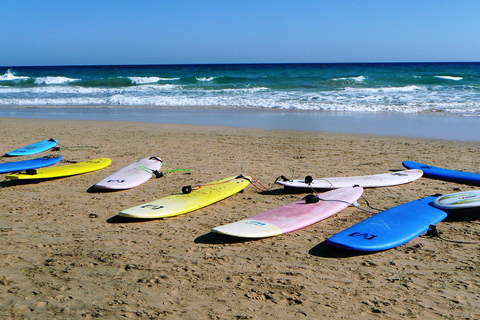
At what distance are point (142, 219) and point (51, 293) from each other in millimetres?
1298

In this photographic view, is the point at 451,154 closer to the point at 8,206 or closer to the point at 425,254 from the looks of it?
the point at 425,254

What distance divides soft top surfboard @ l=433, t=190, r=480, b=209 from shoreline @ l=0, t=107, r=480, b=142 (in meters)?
4.15

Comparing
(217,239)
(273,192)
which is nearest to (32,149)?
(273,192)

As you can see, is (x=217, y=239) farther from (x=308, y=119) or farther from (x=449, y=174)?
(x=308, y=119)

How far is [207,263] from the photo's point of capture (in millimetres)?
2699

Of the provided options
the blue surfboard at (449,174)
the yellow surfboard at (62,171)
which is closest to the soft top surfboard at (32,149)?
the yellow surfboard at (62,171)

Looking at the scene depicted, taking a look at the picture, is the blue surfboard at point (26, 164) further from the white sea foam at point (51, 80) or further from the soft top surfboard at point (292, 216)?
the white sea foam at point (51, 80)

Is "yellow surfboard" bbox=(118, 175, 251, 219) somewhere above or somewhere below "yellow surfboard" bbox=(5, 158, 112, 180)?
below

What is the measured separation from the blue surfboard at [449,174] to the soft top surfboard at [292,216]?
4.39 feet

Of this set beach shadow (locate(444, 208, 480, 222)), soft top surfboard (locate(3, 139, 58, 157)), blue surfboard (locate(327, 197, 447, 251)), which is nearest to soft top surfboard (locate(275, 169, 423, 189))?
blue surfboard (locate(327, 197, 447, 251))

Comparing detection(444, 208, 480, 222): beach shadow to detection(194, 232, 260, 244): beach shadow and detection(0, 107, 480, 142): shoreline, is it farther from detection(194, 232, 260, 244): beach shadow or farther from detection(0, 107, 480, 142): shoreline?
detection(0, 107, 480, 142): shoreline

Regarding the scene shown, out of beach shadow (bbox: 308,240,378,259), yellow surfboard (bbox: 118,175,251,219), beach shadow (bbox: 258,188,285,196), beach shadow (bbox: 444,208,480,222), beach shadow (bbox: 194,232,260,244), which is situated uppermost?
yellow surfboard (bbox: 118,175,251,219)

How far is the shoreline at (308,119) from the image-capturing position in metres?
8.30

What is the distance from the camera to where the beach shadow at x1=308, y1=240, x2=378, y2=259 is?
9.27 feet
